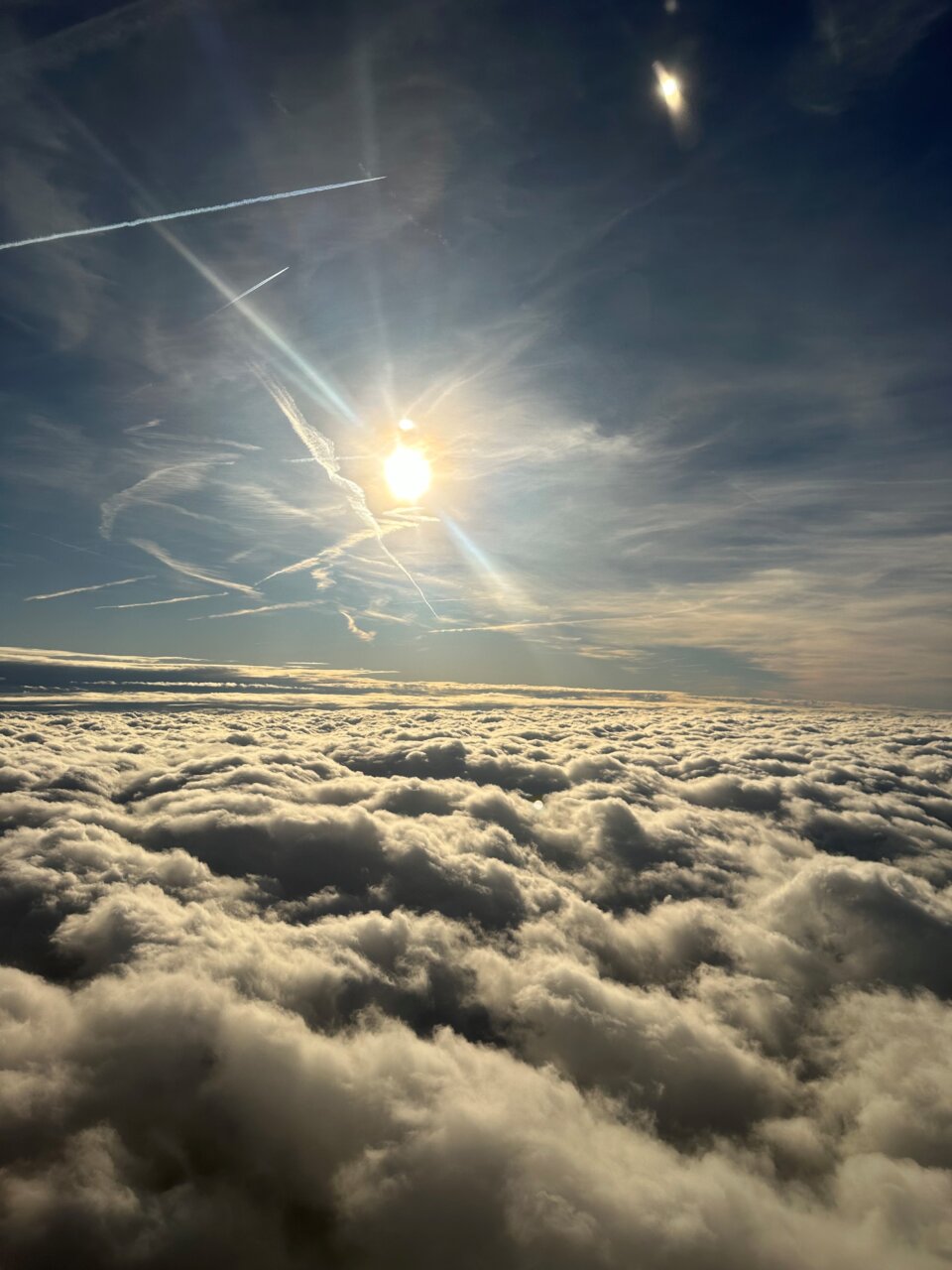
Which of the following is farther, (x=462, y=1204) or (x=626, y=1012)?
(x=626, y=1012)

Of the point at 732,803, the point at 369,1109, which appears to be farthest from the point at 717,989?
the point at 732,803

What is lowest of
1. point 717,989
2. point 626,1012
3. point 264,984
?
point 717,989

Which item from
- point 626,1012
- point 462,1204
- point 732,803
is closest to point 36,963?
point 462,1204

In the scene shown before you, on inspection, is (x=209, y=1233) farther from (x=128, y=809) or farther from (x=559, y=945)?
(x=128, y=809)

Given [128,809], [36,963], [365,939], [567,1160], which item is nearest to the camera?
[567,1160]

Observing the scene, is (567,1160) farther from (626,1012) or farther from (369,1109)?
(626,1012)

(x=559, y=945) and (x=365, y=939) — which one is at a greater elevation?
(x=365, y=939)

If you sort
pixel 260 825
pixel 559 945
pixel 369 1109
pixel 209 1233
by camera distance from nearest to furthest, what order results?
1. pixel 209 1233
2. pixel 369 1109
3. pixel 559 945
4. pixel 260 825

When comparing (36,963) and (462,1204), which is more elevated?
(462,1204)

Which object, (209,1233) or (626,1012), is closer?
(209,1233)
